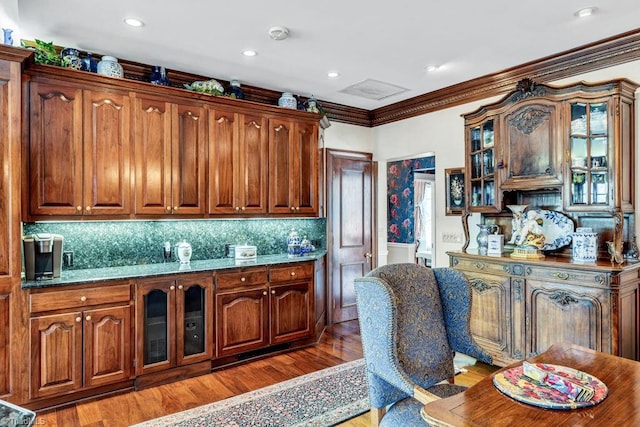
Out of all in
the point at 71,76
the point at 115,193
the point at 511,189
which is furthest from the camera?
the point at 511,189

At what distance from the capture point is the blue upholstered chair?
5.98 ft

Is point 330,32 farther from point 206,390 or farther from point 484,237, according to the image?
point 206,390

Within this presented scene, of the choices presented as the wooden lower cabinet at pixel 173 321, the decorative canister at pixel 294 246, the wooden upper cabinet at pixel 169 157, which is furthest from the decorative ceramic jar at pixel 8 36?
the decorative canister at pixel 294 246

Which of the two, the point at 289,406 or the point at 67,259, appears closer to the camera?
the point at 289,406

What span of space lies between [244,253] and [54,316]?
1677 millimetres

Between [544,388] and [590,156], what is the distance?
7.61 feet

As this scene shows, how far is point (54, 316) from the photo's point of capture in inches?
112

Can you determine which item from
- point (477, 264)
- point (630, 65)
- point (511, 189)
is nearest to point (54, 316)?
point (477, 264)

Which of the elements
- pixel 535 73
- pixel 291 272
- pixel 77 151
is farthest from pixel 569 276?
pixel 77 151

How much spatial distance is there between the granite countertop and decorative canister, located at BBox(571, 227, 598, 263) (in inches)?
92.7

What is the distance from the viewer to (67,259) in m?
3.41

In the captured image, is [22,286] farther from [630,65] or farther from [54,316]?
[630,65]

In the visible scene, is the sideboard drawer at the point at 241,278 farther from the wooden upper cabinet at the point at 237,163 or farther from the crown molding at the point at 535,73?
the crown molding at the point at 535,73

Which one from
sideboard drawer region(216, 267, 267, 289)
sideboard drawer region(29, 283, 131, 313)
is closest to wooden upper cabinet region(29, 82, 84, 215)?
sideboard drawer region(29, 283, 131, 313)
